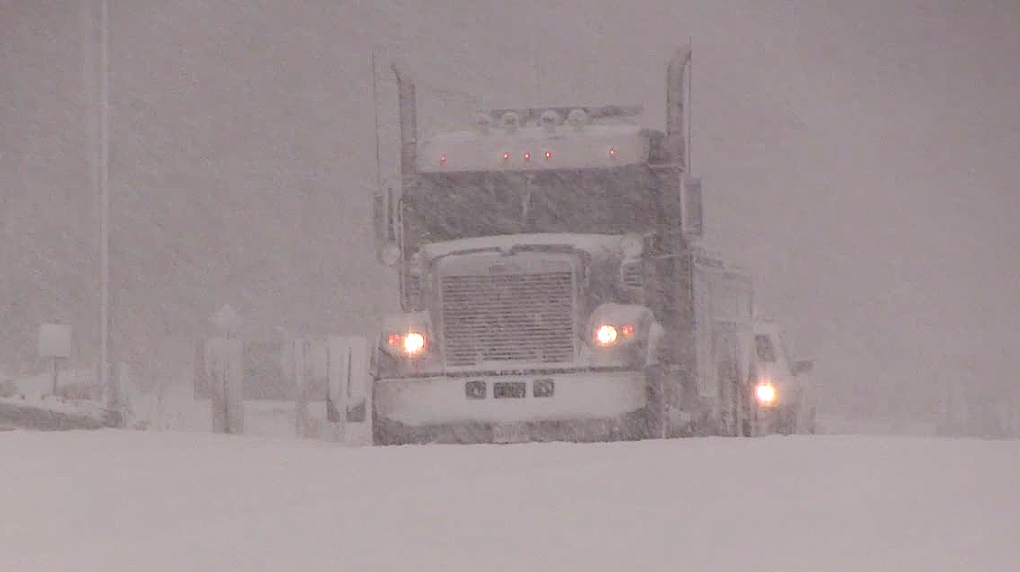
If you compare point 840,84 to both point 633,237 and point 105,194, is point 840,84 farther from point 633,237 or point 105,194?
point 633,237

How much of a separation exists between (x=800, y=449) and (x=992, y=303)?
A: 1411 inches

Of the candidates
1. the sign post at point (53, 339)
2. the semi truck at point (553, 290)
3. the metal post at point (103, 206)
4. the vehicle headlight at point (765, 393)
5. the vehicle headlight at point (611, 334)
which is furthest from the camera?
the metal post at point (103, 206)

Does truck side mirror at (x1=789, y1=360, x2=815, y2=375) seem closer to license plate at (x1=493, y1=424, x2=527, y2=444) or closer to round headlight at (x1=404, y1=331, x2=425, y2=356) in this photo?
license plate at (x1=493, y1=424, x2=527, y2=444)

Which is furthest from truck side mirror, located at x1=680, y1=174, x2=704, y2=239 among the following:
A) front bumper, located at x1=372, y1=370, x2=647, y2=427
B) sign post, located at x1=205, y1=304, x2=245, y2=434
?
sign post, located at x1=205, y1=304, x2=245, y2=434

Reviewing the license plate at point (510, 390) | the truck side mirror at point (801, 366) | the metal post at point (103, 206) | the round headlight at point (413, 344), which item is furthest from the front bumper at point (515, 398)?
the metal post at point (103, 206)

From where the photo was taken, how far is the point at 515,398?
14016 millimetres

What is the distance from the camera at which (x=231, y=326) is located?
15922mm

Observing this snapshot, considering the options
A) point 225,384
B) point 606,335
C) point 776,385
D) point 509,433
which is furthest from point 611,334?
point 225,384

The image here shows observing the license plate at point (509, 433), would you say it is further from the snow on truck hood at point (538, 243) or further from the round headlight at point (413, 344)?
the snow on truck hood at point (538, 243)

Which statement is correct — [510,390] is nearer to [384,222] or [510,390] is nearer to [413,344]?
[413,344]

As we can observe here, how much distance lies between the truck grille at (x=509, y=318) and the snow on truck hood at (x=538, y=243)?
12.4 inches

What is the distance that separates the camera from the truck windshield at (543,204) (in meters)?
15.2

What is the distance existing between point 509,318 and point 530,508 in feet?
21.0

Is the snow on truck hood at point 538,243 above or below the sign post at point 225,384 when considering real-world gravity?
above
